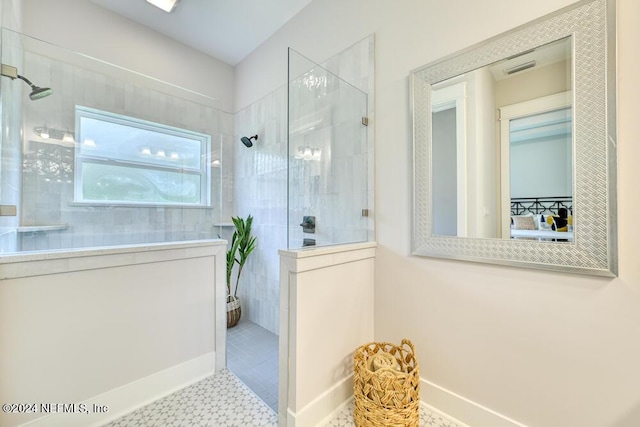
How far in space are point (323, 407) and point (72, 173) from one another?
230 centimetres

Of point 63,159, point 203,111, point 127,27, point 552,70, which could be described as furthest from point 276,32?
point 552,70

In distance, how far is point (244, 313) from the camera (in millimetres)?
2971

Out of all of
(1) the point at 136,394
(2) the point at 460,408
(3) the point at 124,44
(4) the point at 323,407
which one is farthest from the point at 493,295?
(3) the point at 124,44

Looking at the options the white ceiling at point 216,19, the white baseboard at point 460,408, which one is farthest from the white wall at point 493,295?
the white ceiling at point 216,19

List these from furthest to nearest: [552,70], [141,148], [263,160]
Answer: [263,160] < [141,148] < [552,70]

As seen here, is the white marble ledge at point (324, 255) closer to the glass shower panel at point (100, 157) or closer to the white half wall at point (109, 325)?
the white half wall at point (109, 325)

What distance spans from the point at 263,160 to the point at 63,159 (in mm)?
1551

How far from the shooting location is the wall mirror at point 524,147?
1.05 m

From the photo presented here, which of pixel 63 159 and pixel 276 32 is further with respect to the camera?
pixel 276 32

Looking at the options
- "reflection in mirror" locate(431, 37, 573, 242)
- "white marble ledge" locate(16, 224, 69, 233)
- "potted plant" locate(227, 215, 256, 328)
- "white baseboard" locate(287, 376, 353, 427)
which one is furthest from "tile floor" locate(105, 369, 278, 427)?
"reflection in mirror" locate(431, 37, 573, 242)

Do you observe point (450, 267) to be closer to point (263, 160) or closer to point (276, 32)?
point (263, 160)

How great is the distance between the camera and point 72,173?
6.03ft

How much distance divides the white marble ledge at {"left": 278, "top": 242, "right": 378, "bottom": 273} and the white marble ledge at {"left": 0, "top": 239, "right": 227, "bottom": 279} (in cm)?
82

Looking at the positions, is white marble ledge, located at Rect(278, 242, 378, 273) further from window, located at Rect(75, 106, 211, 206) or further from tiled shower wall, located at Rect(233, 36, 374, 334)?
window, located at Rect(75, 106, 211, 206)
